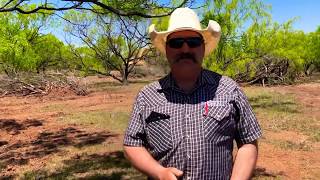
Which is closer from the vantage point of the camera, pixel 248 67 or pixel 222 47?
pixel 222 47

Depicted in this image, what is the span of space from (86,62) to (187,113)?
3182 cm

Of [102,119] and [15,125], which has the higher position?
[102,119]

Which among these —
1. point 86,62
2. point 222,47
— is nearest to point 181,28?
point 222,47

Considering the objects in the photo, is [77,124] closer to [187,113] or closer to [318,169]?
[318,169]

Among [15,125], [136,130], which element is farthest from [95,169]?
[15,125]

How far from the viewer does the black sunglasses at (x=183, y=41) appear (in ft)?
8.02

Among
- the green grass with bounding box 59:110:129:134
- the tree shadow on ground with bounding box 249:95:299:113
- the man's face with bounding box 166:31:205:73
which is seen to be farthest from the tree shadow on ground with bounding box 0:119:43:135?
the man's face with bounding box 166:31:205:73

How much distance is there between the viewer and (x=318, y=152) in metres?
9.01

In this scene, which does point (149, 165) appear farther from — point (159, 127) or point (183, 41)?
point (183, 41)

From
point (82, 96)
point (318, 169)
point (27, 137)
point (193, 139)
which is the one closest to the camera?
point (193, 139)

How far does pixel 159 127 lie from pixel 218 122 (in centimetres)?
31

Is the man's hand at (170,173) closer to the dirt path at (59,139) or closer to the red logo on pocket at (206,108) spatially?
the red logo on pocket at (206,108)

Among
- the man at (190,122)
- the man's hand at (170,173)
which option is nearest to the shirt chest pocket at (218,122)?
the man at (190,122)

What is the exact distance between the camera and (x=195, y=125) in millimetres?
2340
